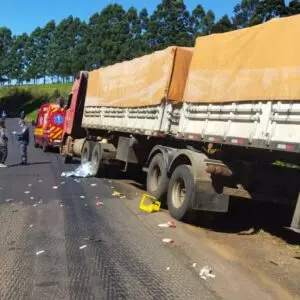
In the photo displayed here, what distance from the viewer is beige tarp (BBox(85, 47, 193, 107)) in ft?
36.2

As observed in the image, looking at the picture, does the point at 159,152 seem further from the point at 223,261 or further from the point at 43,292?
the point at 43,292

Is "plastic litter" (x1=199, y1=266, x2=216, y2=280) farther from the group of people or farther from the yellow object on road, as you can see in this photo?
the group of people

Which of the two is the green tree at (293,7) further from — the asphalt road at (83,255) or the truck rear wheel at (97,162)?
the asphalt road at (83,255)

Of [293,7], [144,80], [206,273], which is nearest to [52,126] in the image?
[144,80]

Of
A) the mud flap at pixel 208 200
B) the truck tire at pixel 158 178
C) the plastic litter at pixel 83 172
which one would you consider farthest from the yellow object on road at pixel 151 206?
the plastic litter at pixel 83 172

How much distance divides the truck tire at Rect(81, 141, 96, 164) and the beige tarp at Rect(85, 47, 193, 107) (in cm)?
127

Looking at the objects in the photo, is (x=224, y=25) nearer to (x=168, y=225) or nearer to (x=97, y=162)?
(x=97, y=162)

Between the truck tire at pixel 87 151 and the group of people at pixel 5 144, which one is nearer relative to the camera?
the truck tire at pixel 87 151

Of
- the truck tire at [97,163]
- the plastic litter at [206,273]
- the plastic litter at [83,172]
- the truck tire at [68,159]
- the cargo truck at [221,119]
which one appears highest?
the cargo truck at [221,119]

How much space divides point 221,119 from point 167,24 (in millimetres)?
67336

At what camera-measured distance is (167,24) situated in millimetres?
74312

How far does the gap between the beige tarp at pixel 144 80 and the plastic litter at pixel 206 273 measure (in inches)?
197

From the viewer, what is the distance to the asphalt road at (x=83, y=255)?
18.5 ft

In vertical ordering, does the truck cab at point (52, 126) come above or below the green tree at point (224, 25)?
Answer: below
